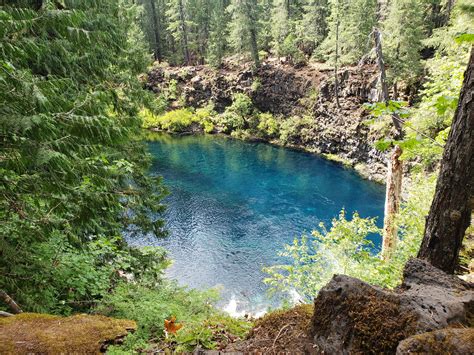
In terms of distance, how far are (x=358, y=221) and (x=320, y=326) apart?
281 inches

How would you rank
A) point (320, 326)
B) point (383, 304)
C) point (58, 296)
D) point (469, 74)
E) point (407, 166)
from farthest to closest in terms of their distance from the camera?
Result: point (407, 166)
point (58, 296)
point (469, 74)
point (320, 326)
point (383, 304)

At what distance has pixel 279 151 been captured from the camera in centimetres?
3072

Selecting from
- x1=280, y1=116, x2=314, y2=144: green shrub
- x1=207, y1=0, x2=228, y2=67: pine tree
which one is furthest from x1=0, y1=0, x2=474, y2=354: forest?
x1=207, y1=0, x2=228, y2=67: pine tree

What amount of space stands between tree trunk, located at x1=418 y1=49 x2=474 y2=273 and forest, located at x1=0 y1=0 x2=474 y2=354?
16 mm

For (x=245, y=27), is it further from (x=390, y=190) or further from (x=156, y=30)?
(x=390, y=190)

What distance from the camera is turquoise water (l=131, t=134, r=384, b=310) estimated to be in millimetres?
13922

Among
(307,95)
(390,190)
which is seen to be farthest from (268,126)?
(390,190)

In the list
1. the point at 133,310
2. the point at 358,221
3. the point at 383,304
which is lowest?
the point at 358,221

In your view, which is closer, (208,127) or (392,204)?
(392,204)

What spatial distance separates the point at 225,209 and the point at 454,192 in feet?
54.4

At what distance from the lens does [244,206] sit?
64.9 feet

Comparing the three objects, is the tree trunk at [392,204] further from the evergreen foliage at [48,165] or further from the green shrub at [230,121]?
the green shrub at [230,121]

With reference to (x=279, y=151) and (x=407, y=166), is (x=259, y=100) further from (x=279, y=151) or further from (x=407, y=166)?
(x=407, y=166)

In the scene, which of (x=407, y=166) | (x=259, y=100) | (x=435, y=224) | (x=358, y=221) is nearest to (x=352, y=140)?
(x=407, y=166)
